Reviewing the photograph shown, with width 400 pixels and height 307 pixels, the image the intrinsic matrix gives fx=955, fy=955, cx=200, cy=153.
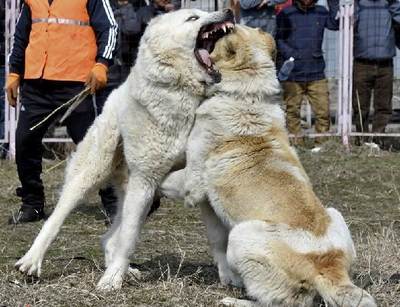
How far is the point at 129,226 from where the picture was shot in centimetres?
562

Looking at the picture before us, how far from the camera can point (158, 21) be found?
5.62 metres

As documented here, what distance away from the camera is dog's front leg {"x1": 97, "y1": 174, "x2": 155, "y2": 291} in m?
5.61

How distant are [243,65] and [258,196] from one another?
83 cm

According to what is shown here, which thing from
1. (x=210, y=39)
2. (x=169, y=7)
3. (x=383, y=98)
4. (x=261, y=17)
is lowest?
(x=383, y=98)

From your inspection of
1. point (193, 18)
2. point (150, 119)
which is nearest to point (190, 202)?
point (150, 119)

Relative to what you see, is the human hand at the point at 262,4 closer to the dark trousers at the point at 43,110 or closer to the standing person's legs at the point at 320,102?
the standing person's legs at the point at 320,102

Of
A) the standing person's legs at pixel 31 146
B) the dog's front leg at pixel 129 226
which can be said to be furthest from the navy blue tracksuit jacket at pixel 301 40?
the dog's front leg at pixel 129 226

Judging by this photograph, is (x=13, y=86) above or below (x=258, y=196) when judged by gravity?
above

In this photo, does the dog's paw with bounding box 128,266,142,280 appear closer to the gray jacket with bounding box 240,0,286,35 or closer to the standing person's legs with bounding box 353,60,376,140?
the gray jacket with bounding box 240,0,286,35

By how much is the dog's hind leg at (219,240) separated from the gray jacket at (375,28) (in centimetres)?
721

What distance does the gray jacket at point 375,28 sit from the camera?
12.4 metres

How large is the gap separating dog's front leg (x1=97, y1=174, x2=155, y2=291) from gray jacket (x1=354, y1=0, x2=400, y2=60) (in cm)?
745

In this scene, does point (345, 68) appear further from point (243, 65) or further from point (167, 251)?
point (243, 65)

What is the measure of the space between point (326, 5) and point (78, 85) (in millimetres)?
6383
